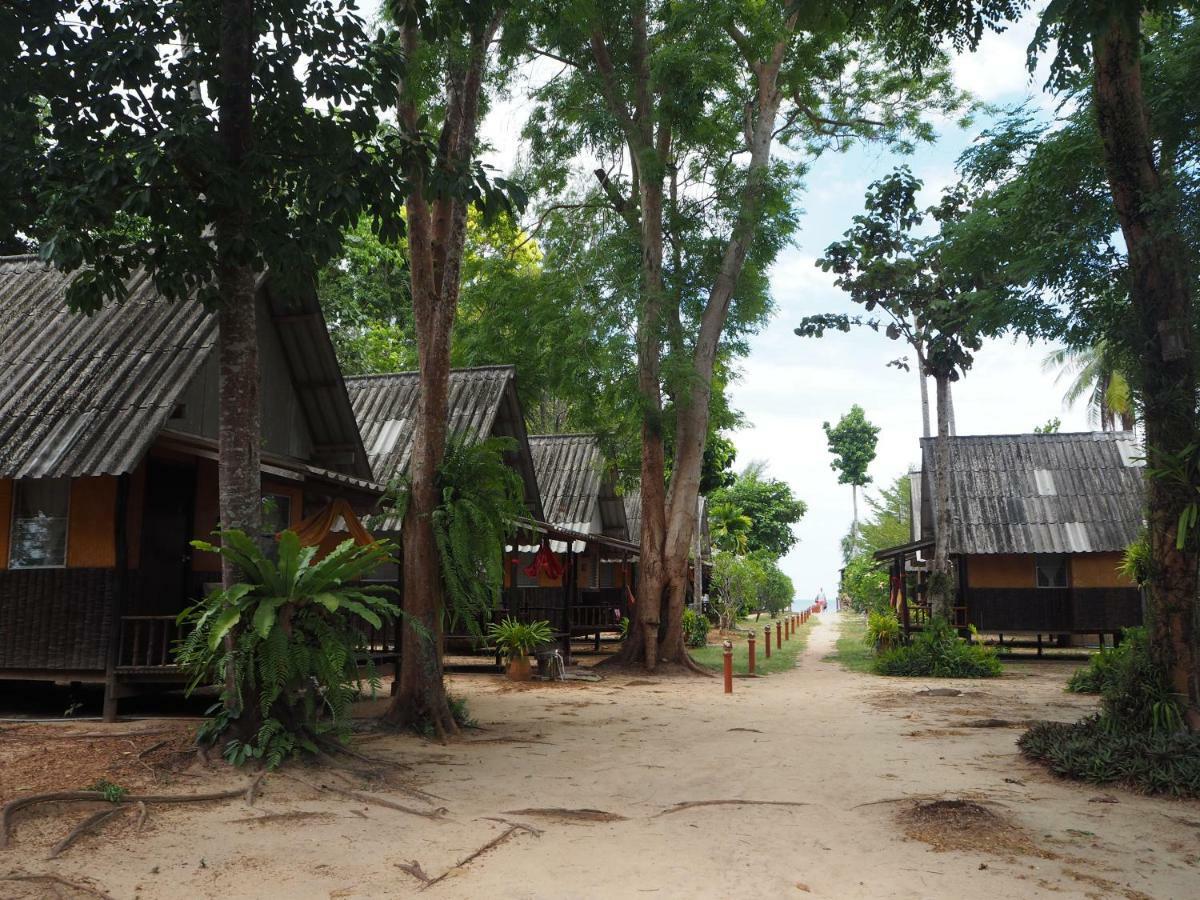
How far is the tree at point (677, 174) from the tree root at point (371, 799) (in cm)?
1261

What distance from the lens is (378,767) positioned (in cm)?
914

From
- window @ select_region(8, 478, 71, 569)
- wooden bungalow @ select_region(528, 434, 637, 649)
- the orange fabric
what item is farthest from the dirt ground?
wooden bungalow @ select_region(528, 434, 637, 649)

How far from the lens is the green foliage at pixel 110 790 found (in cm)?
733

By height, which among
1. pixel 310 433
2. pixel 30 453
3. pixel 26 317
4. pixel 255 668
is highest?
pixel 26 317

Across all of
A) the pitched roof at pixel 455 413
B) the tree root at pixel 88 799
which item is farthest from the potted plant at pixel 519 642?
the tree root at pixel 88 799

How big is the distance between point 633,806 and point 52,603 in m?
7.54

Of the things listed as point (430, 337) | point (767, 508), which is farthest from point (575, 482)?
point (767, 508)

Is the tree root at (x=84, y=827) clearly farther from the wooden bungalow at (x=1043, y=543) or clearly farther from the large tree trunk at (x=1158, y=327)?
the wooden bungalow at (x=1043, y=543)

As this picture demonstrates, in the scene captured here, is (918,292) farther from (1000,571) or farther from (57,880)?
(57,880)

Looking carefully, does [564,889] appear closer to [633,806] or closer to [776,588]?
[633,806]

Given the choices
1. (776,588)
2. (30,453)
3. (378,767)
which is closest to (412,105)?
(30,453)

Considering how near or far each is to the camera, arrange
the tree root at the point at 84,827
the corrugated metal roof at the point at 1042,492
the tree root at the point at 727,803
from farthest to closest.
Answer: the corrugated metal roof at the point at 1042,492, the tree root at the point at 727,803, the tree root at the point at 84,827

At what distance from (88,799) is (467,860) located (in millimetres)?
2874

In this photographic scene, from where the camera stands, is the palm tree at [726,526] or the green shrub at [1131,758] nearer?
the green shrub at [1131,758]
